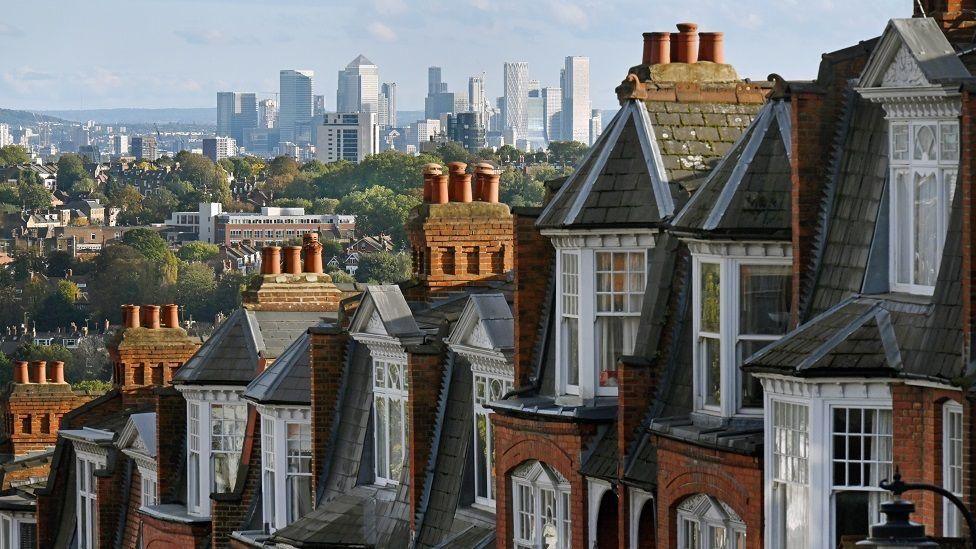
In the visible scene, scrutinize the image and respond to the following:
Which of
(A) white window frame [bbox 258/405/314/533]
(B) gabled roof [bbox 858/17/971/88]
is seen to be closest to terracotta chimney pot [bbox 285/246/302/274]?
(A) white window frame [bbox 258/405/314/533]

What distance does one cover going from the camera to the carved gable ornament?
941 inches

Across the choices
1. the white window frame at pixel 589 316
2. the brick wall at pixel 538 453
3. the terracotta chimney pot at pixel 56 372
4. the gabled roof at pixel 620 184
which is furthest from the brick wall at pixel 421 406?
the terracotta chimney pot at pixel 56 372

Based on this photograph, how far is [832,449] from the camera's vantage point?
23938 mm

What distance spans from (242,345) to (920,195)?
66.3 feet

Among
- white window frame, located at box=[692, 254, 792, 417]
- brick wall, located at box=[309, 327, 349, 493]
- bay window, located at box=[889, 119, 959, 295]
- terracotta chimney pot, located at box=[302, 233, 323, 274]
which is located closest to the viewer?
bay window, located at box=[889, 119, 959, 295]

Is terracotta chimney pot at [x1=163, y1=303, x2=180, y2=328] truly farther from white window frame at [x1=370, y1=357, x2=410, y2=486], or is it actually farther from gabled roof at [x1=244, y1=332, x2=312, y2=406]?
white window frame at [x1=370, y1=357, x2=410, y2=486]

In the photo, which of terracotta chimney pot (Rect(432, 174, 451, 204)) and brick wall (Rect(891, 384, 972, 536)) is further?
terracotta chimney pot (Rect(432, 174, 451, 204))

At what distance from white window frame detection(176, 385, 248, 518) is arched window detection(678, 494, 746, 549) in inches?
626

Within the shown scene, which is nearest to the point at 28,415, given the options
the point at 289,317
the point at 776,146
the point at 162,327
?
the point at 162,327

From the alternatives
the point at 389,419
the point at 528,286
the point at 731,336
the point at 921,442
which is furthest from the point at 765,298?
the point at 389,419

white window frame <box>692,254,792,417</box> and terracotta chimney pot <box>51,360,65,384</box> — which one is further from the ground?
white window frame <box>692,254,792,417</box>

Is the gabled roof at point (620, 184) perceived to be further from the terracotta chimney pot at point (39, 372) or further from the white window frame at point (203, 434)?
the terracotta chimney pot at point (39, 372)

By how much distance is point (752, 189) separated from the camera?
2706 cm

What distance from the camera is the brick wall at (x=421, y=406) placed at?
35.0 meters
